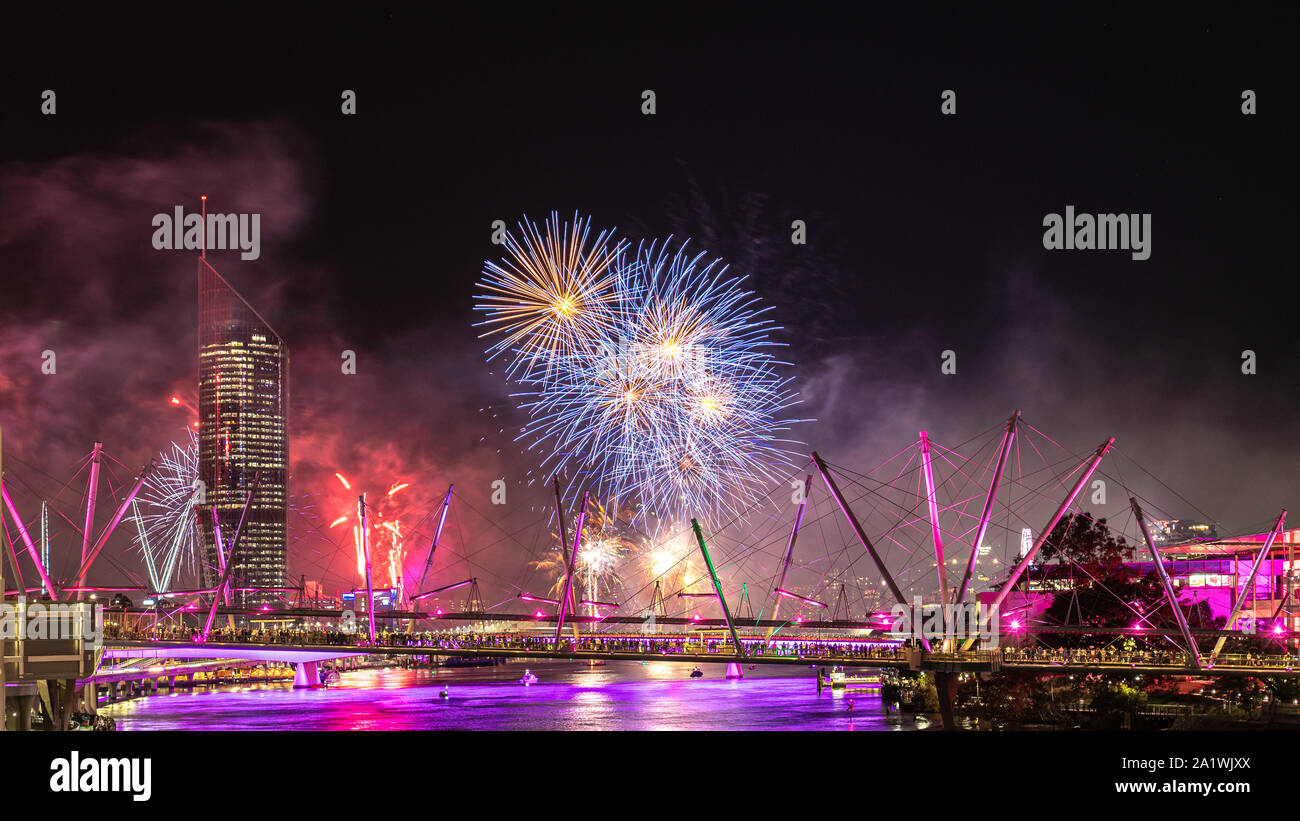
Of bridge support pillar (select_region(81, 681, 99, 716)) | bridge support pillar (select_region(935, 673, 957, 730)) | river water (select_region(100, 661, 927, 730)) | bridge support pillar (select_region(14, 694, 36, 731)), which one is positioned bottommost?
river water (select_region(100, 661, 927, 730))

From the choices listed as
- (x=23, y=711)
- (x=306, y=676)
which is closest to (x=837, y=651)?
(x=23, y=711)

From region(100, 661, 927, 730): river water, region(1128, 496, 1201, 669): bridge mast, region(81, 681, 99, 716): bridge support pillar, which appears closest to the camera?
region(1128, 496, 1201, 669): bridge mast

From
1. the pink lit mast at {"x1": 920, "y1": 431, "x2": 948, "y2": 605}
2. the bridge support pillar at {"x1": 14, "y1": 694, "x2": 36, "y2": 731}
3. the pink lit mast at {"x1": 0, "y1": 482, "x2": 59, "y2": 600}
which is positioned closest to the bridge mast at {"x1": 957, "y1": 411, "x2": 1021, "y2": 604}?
the pink lit mast at {"x1": 920, "y1": 431, "x2": 948, "y2": 605}

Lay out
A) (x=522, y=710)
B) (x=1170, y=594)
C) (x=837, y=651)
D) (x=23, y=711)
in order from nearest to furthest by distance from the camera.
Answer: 1. (x=23, y=711)
2. (x=1170, y=594)
3. (x=837, y=651)
4. (x=522, y=710)

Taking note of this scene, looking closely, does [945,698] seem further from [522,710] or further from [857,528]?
[522,710]

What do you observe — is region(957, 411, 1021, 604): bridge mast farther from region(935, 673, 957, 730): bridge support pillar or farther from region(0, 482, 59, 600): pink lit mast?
region(0, 482, 59, 600): pink lit mast

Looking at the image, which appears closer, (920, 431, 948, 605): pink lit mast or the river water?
(920, 431, 948, 605): pink lit mast
